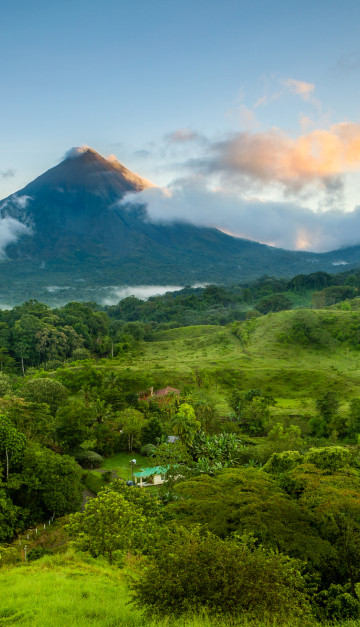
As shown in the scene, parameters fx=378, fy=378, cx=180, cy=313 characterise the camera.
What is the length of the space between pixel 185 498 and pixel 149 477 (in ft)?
35.3

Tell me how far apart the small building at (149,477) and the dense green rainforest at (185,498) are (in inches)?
22.4

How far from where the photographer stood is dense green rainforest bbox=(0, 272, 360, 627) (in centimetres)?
754

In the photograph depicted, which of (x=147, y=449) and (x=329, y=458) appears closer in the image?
(x=329, y=458)

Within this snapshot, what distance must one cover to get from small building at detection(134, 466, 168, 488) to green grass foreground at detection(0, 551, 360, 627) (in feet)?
45.4

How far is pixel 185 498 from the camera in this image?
53.1 feet

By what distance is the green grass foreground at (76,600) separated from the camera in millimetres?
7008

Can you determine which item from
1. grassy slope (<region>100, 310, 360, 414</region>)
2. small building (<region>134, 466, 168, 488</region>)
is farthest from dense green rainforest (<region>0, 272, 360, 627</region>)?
small building (<region>134, 466, 168, 488</region>)

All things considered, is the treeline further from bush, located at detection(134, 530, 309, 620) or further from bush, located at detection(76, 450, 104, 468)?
bush, located at detection(134, 530, 309, 620)

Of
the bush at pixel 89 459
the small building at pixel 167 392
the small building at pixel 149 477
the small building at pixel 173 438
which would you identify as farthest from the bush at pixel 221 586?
the small building at pixel 167 392

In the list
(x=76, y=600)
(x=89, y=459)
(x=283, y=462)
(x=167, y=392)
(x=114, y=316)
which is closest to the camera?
(x=76, y=600)

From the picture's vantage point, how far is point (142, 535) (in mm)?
11867

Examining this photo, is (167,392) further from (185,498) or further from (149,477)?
(185,498)

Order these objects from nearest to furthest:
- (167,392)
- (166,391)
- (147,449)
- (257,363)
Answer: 1. (147,449)
2. (167,392)
3. (166,391)
4. (257,363)

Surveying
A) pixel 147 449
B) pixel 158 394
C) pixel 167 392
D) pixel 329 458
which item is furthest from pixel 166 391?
pixel 329 458
